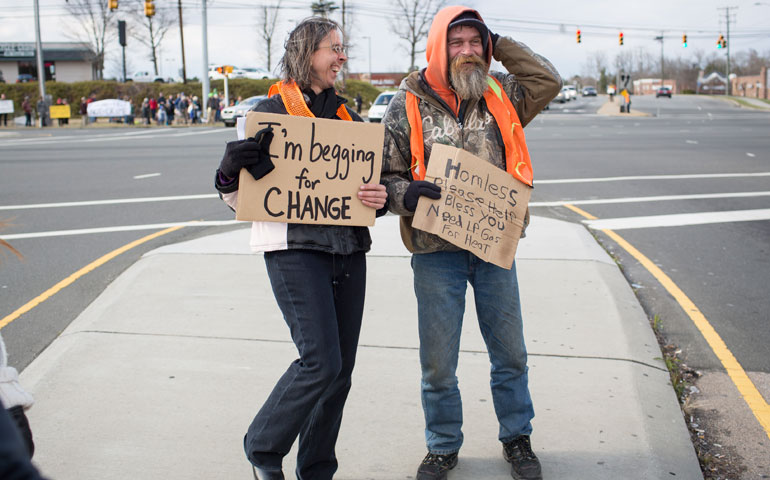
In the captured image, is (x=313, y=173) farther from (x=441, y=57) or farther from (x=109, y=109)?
(x=109, y=109)

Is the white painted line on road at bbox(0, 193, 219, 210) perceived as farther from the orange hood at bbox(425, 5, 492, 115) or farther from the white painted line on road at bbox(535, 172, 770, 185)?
the orange hood at bbox(425, 5, 492, 115)

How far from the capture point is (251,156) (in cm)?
287

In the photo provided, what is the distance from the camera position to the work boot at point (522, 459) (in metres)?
3.21

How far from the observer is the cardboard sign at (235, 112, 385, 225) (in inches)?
115

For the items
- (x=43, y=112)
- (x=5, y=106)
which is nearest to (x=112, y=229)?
(x=43, y=112)

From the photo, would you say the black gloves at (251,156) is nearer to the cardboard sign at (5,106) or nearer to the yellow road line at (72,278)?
the yellow road line at (72,278)

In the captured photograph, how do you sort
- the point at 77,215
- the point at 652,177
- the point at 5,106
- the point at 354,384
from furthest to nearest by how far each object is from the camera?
the point at 5,106, the point at 652,177, the point at 77,215, the point at 354,384

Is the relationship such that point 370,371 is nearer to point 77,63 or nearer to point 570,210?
point 570,210

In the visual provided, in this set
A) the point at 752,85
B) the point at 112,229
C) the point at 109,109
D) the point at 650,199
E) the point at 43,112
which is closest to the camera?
the point at 112,229

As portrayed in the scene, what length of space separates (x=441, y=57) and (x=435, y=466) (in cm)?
173

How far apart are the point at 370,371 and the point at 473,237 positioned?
1528mm

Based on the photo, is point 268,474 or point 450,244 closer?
point 268,474

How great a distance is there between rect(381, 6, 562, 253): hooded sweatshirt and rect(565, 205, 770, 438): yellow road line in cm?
209

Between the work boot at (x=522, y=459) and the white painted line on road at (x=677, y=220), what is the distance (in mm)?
5977
